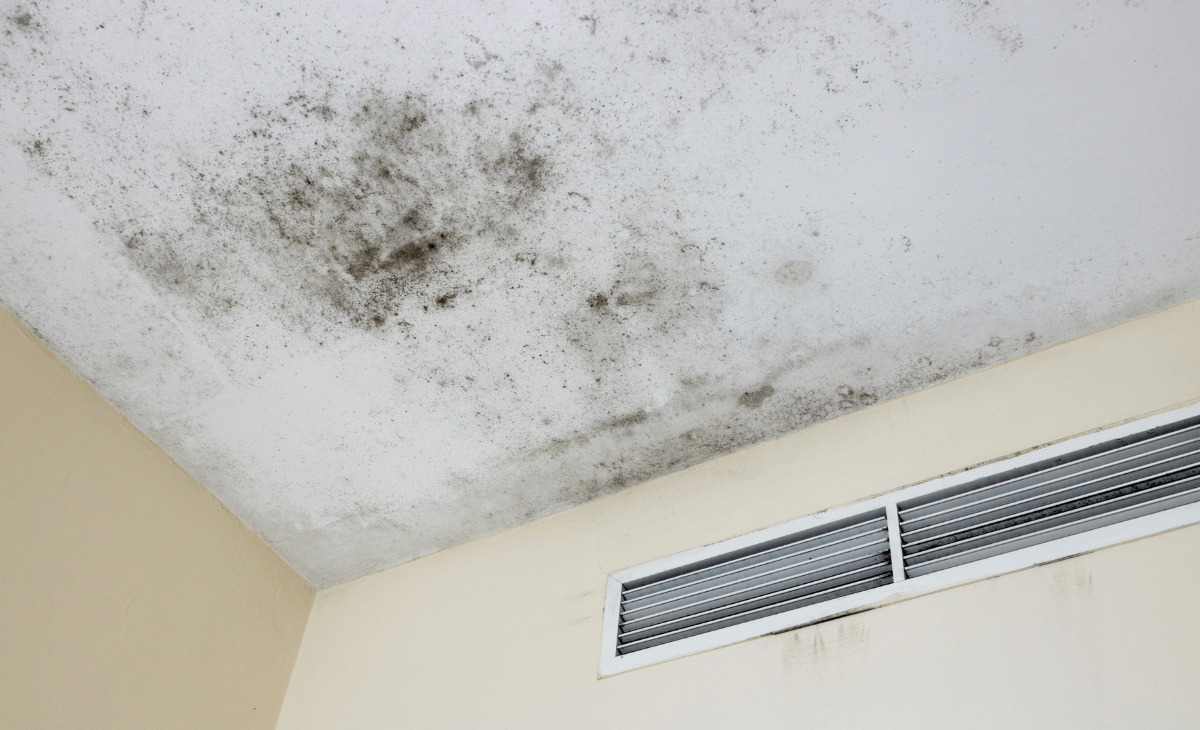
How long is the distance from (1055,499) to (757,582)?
2.57 feet

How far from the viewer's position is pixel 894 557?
2.27 meters

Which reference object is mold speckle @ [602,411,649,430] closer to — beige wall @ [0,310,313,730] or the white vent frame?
the white vent frame

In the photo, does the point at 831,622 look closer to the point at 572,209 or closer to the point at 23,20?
the point at 572,209

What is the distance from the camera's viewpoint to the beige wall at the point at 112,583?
2.40 meters

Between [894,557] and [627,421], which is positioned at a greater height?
[627,421]

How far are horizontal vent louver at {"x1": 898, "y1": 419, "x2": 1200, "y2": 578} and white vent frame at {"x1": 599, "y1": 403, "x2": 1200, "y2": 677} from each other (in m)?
0.03

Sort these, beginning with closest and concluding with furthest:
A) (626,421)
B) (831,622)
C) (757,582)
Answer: (831,622) → (757,582) → (626,421)

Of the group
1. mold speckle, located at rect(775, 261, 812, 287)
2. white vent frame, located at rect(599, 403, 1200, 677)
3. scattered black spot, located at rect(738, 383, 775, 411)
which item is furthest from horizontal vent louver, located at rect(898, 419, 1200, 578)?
mold speckle, located at rect(775, 261, 812, 287)

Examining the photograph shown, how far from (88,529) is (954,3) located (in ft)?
8.80

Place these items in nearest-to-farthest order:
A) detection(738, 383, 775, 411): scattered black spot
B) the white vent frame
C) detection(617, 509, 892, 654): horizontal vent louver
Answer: the white vent frame, detection(617, 509, 892, 654): horizontal vent louver, detection(738, 383, 775, 411): scattered black spot

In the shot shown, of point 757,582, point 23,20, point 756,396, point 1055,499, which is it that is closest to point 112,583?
point 23,20

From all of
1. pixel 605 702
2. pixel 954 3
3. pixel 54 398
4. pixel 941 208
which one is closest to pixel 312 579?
pixel 54 398

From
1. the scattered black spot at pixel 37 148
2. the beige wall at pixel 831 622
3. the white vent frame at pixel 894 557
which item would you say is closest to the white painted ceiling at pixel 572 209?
the scattered black spot at pixel 37 148

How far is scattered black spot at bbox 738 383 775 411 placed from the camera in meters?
2.65
